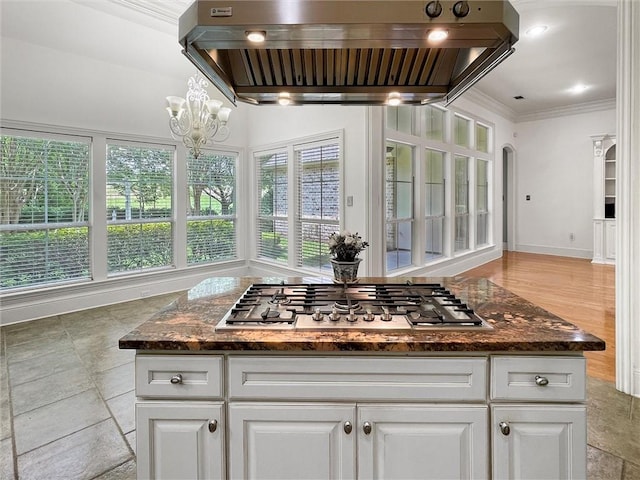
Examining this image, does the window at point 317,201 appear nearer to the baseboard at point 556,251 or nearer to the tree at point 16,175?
the tree at point 16,175

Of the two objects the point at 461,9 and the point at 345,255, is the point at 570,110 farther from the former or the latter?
the point at 461,9

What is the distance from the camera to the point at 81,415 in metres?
2.19

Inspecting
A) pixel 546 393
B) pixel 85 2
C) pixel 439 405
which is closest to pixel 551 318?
pixel 546 393

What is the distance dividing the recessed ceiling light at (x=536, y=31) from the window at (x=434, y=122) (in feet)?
4.89

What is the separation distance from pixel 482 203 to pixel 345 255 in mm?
6212

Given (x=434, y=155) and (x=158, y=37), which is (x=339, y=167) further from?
(x=158, y=37)

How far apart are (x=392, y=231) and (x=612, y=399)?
301 cm

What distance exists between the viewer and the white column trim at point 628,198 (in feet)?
7.58

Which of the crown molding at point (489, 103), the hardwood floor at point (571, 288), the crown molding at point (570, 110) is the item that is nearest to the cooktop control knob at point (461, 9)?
the hardwood floor at point (571, 288)

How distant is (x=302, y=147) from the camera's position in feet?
16.8

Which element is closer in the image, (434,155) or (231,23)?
(231,23)

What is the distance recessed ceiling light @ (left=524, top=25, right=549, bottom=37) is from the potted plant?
401 cm

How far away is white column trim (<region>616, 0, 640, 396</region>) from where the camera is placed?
2311mm

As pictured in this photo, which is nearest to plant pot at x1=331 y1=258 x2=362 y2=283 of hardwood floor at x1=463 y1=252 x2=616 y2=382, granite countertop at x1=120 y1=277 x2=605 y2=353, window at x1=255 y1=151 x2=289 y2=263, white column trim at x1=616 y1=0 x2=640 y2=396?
granite countertop at x1=120 y1=277 x2=605 y2=353
